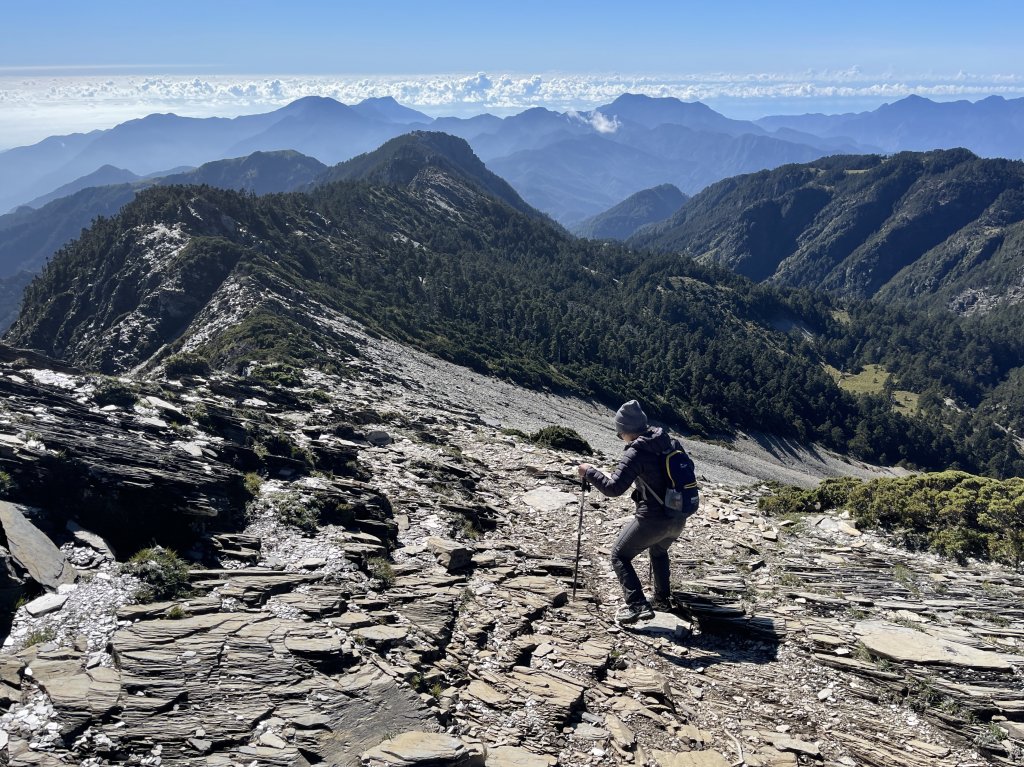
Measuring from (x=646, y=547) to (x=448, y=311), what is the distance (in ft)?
322

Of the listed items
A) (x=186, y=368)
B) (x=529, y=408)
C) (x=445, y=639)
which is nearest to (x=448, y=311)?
(x=529, y=408)

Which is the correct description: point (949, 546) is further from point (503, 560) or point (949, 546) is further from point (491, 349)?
point (491, 349)

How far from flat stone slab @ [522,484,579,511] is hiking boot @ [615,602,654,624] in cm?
797

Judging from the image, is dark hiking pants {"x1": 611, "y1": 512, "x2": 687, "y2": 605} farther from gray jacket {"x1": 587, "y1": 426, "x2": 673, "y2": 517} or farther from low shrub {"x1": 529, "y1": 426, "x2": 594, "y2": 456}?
low shrub {"x1": 529, "y1": 426, "x2": 594, "y2": 456}

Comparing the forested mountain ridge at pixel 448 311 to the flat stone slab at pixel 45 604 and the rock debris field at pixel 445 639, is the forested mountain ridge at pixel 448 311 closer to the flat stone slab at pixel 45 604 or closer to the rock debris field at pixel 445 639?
the rock debris field at pixel 445 639

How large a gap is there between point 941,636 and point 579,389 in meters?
74.4

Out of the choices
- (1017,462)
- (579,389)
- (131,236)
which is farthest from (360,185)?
(1017,462)

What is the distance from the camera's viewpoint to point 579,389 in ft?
277

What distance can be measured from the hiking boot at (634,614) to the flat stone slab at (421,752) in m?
4.83

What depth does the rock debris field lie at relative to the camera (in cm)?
689

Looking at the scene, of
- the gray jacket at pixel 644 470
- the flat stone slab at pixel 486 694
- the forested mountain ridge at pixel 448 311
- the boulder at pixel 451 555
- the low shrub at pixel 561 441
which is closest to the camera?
the flat stone slab at pixel 486 694

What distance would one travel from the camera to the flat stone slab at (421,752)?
6359 mm

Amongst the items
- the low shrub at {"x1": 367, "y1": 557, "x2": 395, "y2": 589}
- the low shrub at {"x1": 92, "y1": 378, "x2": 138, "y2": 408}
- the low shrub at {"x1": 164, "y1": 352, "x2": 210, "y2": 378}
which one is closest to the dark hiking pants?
the low shrub at {"x1": 367, "y1": 557, "x2": 395, "y2": 589}

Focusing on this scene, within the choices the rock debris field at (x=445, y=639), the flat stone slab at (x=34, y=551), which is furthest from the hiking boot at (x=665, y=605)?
the flat stone slab at (x=34, y=551)
